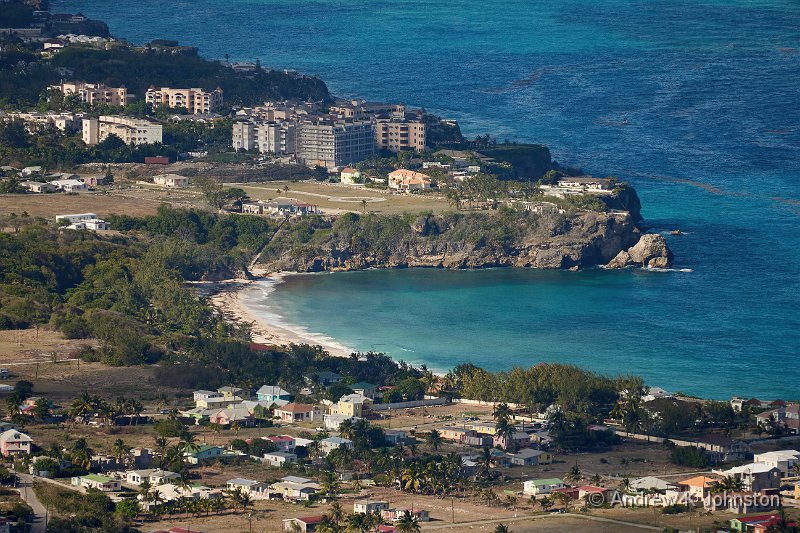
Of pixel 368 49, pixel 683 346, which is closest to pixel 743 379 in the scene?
pixel 683 346

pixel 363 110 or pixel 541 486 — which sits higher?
pixel 363 110

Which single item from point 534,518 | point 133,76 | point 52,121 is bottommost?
point 534,518

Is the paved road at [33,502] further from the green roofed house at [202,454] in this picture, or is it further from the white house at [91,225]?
the white house at [91,225]

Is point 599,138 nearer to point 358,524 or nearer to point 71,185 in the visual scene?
point 71,185

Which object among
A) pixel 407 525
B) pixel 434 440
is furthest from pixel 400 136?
pixel 407 525

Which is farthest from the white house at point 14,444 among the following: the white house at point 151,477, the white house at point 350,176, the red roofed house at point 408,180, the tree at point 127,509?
the white house at point 350,176

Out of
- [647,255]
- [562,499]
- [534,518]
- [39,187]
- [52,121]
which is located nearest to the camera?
[534,518]

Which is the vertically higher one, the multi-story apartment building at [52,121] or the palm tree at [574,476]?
the multi-story apartment building at [52,121]
